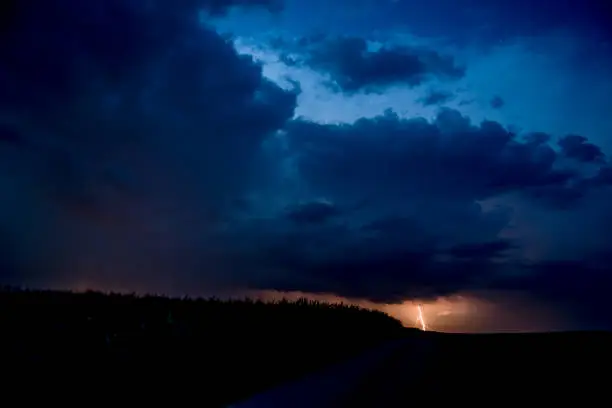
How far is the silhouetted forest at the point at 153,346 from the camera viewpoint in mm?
8820

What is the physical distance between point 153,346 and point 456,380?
601 cm

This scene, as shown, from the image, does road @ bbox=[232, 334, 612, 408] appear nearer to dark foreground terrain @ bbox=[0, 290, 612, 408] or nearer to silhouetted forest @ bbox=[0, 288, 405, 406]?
dark foreground terrain @ bbox=[0, 290, 612, 408]

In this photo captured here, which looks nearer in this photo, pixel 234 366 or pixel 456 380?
pixel 456 380

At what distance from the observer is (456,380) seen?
37.7ft

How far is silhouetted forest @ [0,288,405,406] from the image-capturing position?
28.9 feet

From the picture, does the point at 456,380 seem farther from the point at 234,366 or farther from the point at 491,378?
the point at 234,366

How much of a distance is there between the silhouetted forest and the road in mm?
1227

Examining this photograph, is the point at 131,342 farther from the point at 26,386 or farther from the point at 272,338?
the point at 272,338

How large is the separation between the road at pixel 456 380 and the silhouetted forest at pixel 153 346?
4.02ft

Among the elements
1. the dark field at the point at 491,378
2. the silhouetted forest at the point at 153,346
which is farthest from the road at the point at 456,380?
the silhouetted forest at the point at 153,346

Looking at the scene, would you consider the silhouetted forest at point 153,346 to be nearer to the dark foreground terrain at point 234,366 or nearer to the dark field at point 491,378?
the dark foreground terrain at point 234,366

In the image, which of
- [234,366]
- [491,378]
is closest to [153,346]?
[234,366]

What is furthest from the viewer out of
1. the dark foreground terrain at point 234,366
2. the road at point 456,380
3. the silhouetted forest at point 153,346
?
the road at point 456,380

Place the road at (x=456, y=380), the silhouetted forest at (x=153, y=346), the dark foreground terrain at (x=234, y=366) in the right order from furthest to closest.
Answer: the road at (x=456, y=380), the silhouetted forest at (x=153, y=346), the dark foreground terrain at (x=234, y=366)
